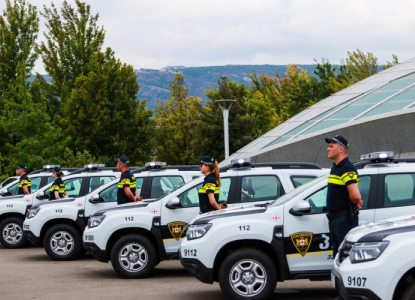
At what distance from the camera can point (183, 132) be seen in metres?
52.9

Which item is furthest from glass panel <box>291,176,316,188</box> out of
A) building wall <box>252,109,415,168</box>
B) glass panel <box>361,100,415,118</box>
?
glass panel <box>361,100,415,118</box>

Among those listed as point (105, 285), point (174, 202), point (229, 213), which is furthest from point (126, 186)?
point (229, 213)

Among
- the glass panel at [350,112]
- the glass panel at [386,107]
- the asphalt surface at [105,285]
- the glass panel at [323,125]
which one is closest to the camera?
the asphalt surface at [105,285]

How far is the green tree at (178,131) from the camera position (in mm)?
52500

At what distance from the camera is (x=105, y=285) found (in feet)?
31.2

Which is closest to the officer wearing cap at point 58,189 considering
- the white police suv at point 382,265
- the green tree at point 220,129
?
the white police suv at point 382,265

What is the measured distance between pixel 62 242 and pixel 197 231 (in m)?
5.64

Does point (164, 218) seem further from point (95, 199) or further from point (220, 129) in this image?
point (220, 129)

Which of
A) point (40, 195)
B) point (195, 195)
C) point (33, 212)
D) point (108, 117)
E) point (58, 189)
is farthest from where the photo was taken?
point (108, 117)

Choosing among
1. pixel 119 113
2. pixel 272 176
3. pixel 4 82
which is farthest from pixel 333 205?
pixel 4 82

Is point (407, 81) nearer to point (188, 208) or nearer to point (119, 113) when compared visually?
point (188, 208)

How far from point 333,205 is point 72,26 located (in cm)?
4326

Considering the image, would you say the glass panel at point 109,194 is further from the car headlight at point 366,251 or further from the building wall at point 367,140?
the building wall at point 367,140

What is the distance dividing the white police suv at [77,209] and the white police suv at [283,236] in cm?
452
